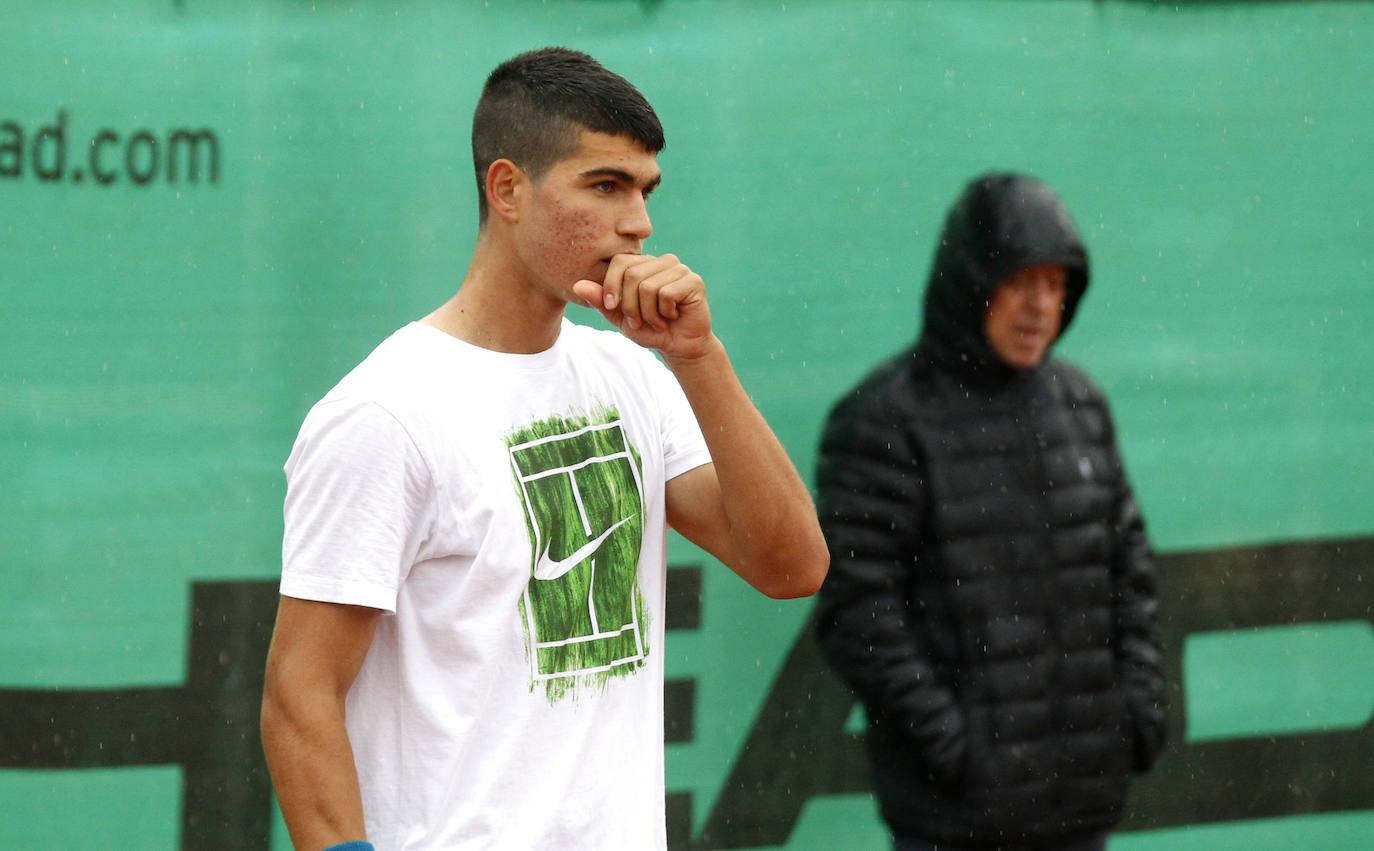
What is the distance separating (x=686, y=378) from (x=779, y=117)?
1208 millimetres

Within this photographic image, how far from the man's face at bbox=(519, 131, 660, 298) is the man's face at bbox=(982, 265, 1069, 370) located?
127 cm

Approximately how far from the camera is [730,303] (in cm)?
265

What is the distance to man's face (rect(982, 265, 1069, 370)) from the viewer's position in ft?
8.93

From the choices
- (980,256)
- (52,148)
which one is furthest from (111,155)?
(980,256)

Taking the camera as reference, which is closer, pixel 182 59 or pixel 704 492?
pixel 704 492

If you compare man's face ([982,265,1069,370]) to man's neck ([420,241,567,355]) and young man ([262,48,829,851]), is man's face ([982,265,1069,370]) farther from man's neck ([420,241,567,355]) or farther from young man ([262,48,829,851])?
man's neck ([420,241,567,355])

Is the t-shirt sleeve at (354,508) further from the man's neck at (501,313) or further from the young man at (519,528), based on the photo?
the man's neck at (501,313)

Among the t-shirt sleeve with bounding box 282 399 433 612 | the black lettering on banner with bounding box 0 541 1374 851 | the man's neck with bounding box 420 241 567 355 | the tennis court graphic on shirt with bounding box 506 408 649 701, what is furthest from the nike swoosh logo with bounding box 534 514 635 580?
the black lettering on banner with bounding box 0 541 1374 851

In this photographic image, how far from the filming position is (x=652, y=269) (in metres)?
1.56

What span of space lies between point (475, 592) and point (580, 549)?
0.15 meters

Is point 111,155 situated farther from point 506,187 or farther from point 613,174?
point 613,174

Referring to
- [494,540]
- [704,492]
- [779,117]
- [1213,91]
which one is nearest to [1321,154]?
[1213,91]

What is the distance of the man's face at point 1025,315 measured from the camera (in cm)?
272

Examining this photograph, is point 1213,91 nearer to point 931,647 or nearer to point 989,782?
point 931,647
